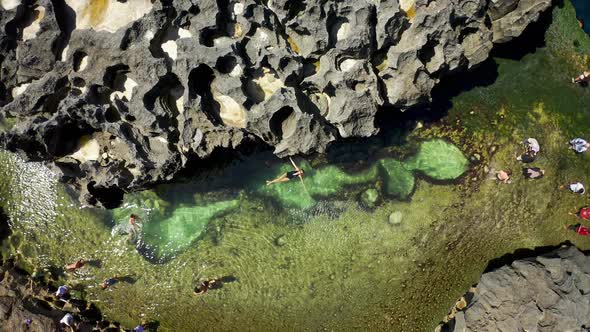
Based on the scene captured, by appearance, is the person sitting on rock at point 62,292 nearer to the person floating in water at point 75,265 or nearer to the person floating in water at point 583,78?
the person floating in water at point 75,265

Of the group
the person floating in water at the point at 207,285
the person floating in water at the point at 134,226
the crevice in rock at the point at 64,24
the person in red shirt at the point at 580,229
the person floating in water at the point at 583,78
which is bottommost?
the person in red shirt at the point at 580,229

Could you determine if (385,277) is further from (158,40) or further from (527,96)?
(158,40)

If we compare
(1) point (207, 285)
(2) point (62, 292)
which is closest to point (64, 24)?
(2) point (62, 292)

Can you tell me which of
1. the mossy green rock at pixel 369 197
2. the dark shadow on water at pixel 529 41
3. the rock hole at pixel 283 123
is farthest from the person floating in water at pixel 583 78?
the rock hole at pixel 283 123

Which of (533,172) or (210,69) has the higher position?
(210,69)

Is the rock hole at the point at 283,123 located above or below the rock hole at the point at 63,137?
below

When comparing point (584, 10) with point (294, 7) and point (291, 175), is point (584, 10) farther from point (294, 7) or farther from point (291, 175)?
point (291, 175)
